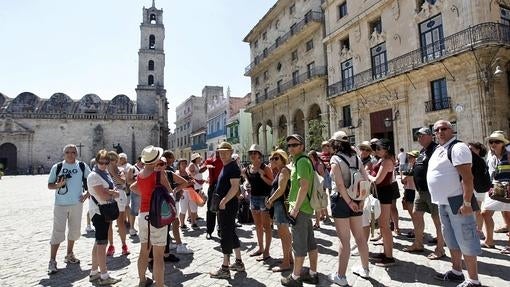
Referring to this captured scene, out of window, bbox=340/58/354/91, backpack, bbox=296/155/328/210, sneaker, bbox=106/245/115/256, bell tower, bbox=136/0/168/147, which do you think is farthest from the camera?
bell tower, bbox=136/0/168/147

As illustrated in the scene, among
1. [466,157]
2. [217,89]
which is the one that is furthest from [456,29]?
[217,89]

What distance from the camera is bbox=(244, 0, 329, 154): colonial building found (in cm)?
2525

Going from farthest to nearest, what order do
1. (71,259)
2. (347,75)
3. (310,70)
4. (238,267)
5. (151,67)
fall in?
(151,67)
(310,70)
(347,75)
(71,259)
(238,267)

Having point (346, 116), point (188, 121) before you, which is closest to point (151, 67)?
point (188, 121)

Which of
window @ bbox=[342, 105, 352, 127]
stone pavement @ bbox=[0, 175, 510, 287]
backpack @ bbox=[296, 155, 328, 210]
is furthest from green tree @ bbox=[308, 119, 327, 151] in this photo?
backpack @ bbox=[296, 155, 328, 210]

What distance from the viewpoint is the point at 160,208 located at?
143 inches

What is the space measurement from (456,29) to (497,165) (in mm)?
12692

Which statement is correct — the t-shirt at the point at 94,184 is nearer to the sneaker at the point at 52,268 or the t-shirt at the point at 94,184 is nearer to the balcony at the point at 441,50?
the sneaker at the point at 52,268

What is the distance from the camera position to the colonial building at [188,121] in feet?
192

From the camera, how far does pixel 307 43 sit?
26797mm

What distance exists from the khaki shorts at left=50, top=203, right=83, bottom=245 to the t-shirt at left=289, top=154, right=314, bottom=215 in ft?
11.2

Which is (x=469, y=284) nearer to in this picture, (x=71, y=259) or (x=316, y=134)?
(x=71, y=259)

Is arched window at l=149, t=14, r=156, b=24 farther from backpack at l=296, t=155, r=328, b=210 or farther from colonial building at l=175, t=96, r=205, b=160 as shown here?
backpack at l=296, t=155, r=328, b=210

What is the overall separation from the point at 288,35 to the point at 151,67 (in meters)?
30.4
